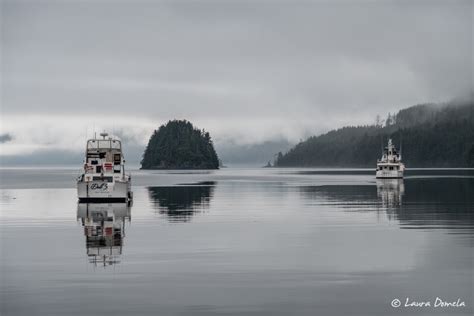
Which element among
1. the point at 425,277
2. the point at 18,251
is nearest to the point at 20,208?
the point at 18,251

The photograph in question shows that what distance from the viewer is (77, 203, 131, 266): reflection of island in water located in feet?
102

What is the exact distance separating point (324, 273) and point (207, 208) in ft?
128

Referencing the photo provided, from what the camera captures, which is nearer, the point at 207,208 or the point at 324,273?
the point at 324,273

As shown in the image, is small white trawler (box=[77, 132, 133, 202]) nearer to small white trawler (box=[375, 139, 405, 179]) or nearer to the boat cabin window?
the boat cabin window

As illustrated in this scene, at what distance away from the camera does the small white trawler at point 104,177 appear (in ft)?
237

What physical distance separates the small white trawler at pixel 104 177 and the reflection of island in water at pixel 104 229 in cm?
220

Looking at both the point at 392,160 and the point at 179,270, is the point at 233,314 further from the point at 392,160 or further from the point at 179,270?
the point at 392,160

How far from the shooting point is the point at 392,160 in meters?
175

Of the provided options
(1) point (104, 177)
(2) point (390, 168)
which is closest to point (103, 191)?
(1) point (104, 177)

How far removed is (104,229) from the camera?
4381cm

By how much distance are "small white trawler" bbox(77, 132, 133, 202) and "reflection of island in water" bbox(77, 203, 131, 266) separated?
220cm

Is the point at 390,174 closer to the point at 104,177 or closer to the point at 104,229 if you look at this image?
the point at 104,177

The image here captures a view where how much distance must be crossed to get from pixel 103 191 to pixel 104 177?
1885mm

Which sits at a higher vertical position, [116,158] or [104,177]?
[116,158]
